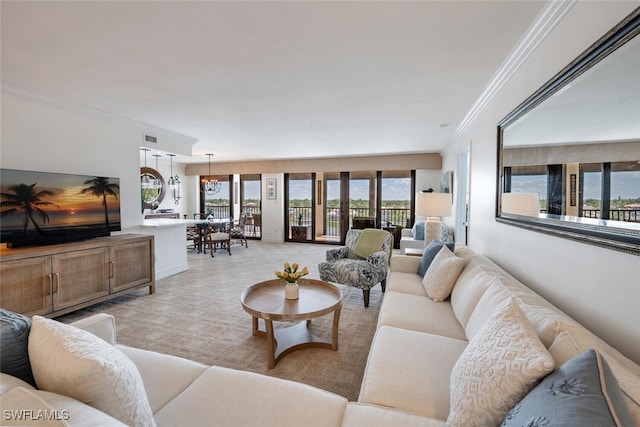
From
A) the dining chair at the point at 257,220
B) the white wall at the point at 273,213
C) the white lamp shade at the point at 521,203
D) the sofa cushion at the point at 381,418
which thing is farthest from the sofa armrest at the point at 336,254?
the dining chair at the point at 257,220

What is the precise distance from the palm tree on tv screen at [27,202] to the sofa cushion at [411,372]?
3.58 meters

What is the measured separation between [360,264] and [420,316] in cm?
156

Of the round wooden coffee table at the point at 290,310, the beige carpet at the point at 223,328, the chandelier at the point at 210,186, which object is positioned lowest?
the beige carpet at the point at 223,328

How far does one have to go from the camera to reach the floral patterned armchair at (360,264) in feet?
11.1

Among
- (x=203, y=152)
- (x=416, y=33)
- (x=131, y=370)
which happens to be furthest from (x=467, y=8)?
(x=203, y=152)

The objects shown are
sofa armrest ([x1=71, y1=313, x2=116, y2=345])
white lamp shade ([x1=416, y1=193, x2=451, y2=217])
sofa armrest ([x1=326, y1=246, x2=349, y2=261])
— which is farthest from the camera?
sofa armrest ([x1=326, y1=246, x2=349, y2=261])

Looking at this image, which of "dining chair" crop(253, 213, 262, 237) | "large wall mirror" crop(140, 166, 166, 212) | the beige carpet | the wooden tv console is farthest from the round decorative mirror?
the wooden tv console

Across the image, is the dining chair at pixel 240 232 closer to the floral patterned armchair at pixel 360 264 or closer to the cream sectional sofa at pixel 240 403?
the floral patterned armchair at pixel 360 264

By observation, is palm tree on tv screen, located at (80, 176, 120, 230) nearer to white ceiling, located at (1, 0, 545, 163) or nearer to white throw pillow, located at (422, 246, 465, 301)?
white ceiling, located at (1, 0, 545, 163)

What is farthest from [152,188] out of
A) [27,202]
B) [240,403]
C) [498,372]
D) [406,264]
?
[498,372]

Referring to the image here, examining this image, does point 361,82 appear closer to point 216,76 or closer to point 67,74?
point 216,76

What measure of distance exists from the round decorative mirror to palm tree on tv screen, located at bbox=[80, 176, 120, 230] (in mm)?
3971

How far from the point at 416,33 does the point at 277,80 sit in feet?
4.30

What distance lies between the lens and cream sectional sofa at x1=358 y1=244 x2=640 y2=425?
0.97m
